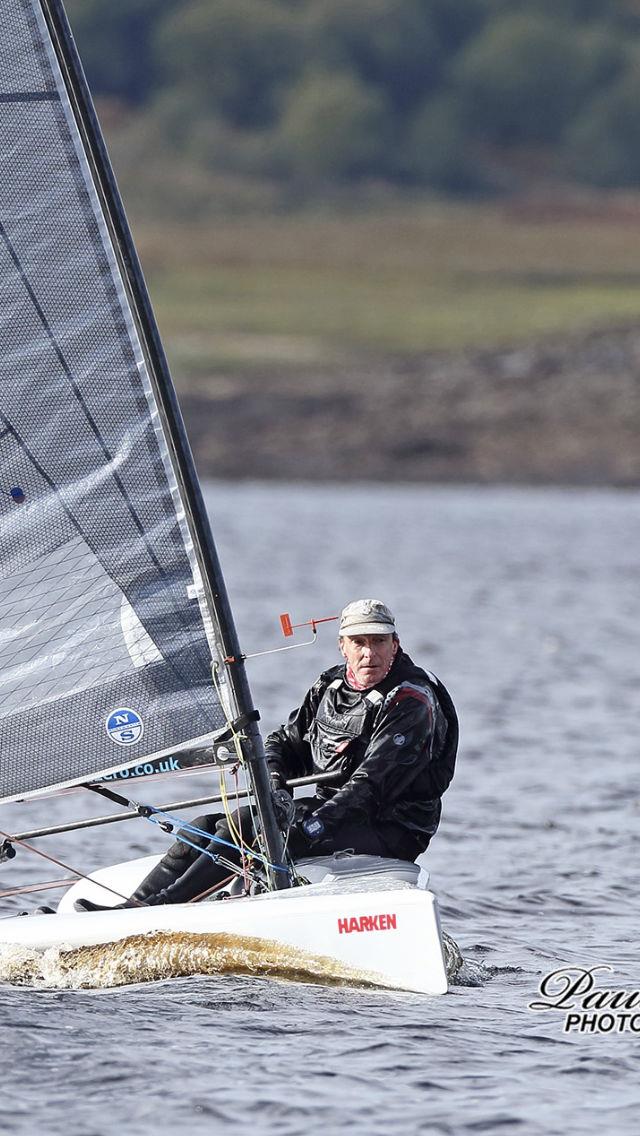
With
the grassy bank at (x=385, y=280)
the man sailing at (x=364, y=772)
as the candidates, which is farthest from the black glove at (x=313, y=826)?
Answer: the grassy bank at (x=385, y=280)

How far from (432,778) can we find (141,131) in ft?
428

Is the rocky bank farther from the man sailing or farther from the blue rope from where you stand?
the blue rope

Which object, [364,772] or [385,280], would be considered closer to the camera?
[364,772]

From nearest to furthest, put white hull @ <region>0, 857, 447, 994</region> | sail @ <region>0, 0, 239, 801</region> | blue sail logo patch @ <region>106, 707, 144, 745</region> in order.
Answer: sail @ <region>0, 0, 239, 801</region>
white hull @ <region>0, 857, 447, 994</region>
blue sail logo patch @ <region>106, 707, 144, 745</region>

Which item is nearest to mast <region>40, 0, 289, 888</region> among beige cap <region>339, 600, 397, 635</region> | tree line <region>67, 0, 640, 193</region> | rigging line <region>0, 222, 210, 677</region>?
rigging line <region>0, 222, 210, 677</region>

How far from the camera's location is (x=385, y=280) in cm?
10812

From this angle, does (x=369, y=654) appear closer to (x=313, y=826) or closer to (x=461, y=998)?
(x=313, y=826)

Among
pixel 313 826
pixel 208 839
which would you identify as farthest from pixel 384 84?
pixel 313 826

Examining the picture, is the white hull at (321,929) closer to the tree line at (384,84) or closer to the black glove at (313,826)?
the black glove at (313,826)

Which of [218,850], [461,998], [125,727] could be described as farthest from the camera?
[218,850]

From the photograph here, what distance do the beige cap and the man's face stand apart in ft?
0.20

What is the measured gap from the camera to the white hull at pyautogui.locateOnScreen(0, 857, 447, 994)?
30.6 ft

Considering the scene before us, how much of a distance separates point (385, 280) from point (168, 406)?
100.0m

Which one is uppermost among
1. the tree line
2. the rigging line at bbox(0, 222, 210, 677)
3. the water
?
the tree line
